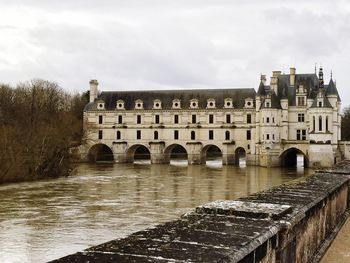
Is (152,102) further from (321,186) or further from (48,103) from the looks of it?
(321,186)

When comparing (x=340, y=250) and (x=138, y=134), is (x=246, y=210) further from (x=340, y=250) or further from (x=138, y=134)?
(x=138, y=134)

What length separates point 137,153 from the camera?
253 feet

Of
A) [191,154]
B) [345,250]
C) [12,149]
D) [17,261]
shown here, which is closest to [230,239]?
[345,250]

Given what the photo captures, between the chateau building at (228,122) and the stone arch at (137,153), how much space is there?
1.05 ft

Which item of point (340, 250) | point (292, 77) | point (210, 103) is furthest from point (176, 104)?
point (340, 250)

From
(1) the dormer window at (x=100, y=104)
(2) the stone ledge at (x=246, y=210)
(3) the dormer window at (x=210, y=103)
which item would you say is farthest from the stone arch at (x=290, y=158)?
(2) the stone ledge at (x=246, y=210)

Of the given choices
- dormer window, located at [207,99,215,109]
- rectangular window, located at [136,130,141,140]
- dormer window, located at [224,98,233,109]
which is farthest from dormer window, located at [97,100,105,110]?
dormer window, located at [224,98,233,109]

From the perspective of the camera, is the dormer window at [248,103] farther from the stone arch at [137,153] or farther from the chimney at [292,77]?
the stone arch at [137,153]

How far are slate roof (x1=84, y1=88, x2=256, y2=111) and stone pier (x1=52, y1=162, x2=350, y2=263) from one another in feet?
169

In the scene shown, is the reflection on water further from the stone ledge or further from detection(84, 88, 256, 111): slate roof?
detection(84, 88, 256, 111): slate roof

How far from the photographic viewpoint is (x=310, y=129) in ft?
164

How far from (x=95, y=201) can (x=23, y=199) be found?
137 inches

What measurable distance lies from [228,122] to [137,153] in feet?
72.6

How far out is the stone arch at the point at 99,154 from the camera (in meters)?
61.8
